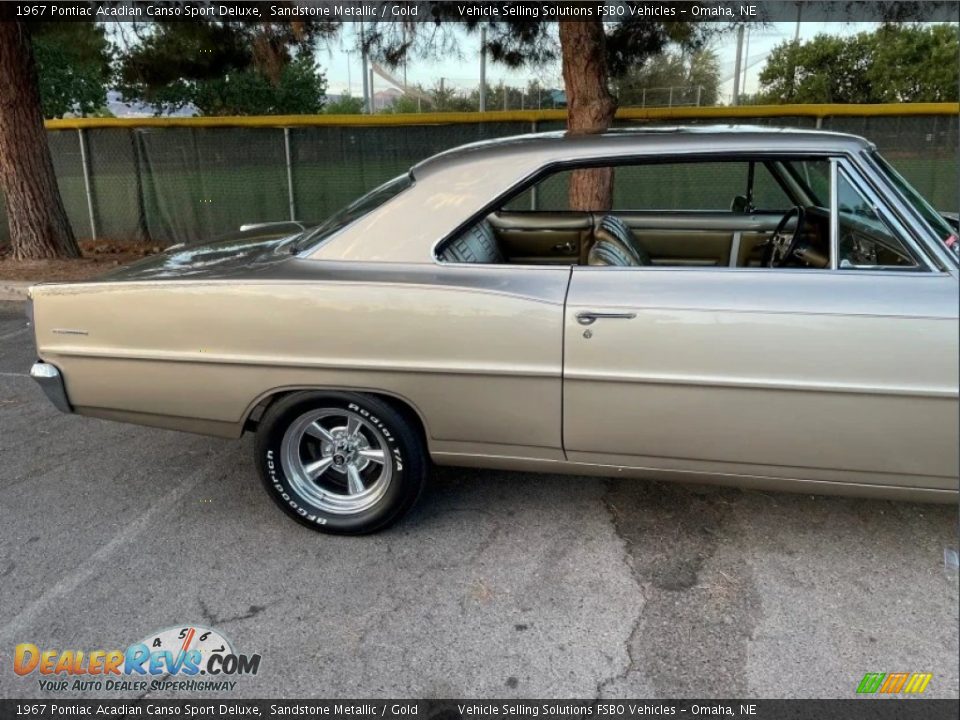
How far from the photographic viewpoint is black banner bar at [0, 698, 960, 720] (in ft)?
6.97

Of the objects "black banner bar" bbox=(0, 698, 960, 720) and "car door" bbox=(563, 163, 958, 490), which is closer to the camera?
"black banner bar" bbox=(0, 698, 960, 720)

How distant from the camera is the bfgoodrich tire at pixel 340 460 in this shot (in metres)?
2.90

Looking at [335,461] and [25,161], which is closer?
[335,461]

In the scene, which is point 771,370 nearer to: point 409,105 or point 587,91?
point 587,91

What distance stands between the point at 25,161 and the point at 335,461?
749cm

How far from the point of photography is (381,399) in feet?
9.45

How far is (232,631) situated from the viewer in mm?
2518

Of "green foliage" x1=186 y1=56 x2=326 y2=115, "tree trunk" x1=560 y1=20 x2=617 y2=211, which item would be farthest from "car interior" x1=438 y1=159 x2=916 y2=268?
"green foliage" x1=186 y1=56 x2=326 y2=115

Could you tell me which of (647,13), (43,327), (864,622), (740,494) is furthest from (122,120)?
(864,622)

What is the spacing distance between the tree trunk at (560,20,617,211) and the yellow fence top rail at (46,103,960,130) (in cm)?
171

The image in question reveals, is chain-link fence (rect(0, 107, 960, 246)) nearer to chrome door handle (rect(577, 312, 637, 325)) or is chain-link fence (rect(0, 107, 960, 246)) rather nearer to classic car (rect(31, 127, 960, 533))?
classic car (rect(31, 127, 960, 533))

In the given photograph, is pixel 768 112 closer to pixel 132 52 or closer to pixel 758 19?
pixel 758 19

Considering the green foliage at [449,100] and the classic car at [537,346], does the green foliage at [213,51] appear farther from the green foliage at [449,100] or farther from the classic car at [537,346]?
the green foliage at [449,100]

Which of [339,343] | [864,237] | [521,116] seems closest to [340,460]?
[339,343]
